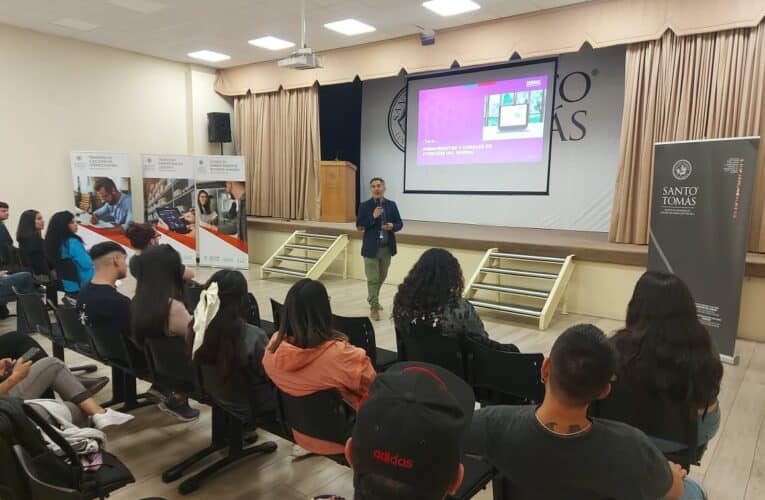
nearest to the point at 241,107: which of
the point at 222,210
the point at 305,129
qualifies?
the point at 305,129

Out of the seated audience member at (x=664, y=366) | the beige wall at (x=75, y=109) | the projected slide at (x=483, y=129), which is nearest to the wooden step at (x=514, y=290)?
the projected slide at (x=483, y=129)

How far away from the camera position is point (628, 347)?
1766mm

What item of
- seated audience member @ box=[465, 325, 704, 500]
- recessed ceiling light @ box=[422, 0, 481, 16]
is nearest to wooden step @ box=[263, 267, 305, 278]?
recessed ceiling light @ box=[422, 0, 481, 16]

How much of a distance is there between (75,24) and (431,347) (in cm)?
641

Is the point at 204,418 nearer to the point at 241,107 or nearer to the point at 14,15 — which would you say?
the point at 14,15

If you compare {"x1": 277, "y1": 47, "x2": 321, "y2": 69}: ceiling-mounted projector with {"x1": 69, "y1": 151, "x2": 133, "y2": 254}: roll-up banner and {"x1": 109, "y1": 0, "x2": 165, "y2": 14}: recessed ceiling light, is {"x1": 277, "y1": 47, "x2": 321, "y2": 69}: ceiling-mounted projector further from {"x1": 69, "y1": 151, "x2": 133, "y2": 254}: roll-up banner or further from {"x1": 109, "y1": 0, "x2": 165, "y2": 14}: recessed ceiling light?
{"x1": 69, "y1": 151, "x2": 133, "y2": 254}: roll-up banner

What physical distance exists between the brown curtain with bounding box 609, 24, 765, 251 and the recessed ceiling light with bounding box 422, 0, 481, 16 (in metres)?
1.73

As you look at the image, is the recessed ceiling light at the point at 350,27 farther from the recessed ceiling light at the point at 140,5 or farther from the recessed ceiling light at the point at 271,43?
the recessed ceiling light at the point at 140,5

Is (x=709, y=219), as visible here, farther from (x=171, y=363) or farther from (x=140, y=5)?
(x=140, y=5)

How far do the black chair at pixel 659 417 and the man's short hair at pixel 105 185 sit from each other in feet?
23.0

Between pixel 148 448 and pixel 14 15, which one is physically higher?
pixel 14 15

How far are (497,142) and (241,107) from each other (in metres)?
4.30

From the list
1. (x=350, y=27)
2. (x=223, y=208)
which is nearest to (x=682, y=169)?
(x=350, y=27)

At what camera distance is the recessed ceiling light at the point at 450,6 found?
539 cm
